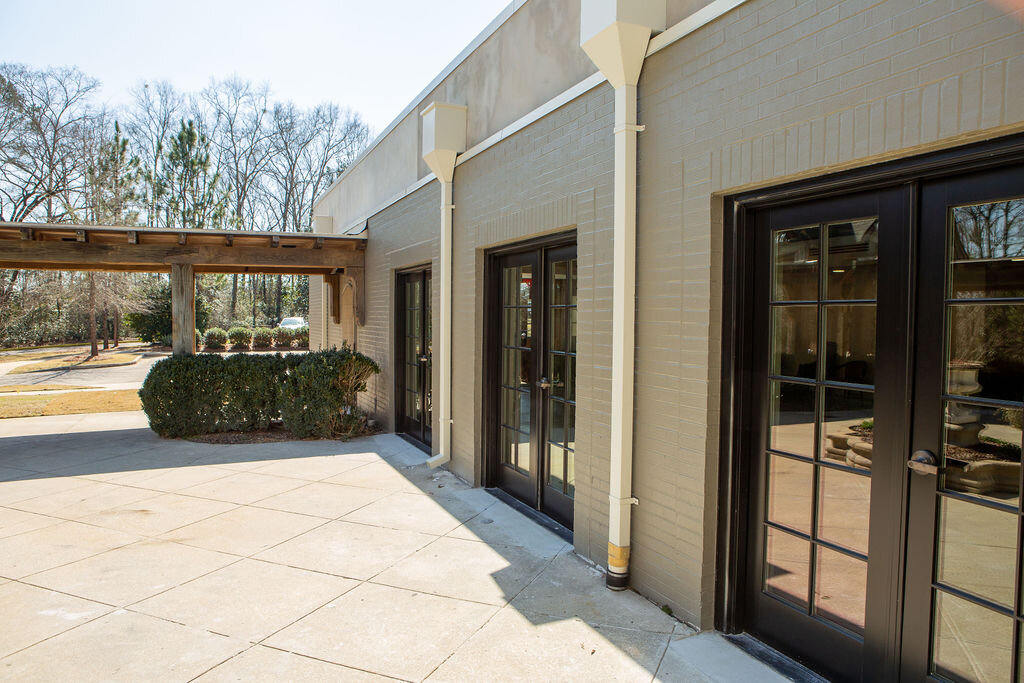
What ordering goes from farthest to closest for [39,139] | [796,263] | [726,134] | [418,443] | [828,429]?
1. [39,139]
2. [418,443]
3. [726,134]
4. [796,263]
5. [828,429]

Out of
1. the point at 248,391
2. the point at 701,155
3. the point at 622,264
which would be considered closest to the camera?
the point at 701,155

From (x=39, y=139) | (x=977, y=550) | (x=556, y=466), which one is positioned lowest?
(x=556, y=466)

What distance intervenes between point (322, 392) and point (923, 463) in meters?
7.06

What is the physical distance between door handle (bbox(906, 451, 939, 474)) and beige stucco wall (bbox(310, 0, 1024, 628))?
35.3 inches

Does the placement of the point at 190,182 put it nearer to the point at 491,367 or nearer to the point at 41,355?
the point at 41,355

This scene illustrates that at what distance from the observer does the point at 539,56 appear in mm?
4699

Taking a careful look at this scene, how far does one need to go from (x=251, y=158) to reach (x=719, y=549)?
36736 millimetres

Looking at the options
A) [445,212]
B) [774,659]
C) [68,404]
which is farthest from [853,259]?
[68,404]

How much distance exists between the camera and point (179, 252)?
27.1 ft

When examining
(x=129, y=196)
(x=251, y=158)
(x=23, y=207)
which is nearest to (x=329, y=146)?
(x=251, y=158)

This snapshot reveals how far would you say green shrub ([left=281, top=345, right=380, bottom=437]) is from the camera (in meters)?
8.10

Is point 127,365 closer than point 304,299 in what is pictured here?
Yes

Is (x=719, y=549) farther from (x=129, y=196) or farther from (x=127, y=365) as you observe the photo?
(x=129, y=196)

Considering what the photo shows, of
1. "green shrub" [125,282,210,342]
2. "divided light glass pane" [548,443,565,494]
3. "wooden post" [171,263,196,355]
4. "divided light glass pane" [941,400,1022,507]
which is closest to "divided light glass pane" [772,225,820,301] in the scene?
"divided light glass pane" [941,400,1022,507]
